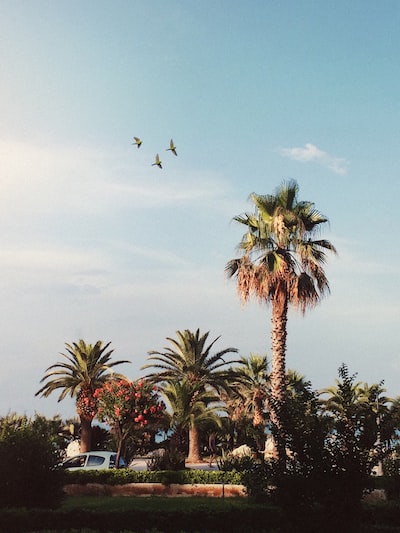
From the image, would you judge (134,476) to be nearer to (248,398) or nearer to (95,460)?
(95,460)

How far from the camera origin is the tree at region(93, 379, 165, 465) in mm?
33125

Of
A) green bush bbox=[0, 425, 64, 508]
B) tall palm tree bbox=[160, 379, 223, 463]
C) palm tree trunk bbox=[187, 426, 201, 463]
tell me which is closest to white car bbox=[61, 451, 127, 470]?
tall palm tree bbox=[160, 379, 223, 463]

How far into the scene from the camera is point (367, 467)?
12.5 meters

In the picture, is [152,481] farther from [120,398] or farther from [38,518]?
[38,518]

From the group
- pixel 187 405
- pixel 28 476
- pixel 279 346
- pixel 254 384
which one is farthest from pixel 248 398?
pixel 28 476

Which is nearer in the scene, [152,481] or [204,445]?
[152,481]

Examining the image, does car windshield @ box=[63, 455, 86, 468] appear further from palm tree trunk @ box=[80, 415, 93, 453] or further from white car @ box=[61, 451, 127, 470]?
palm tree trunk @ box=[80, 415, 93, 453]

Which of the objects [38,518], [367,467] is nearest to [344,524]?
[367,467]

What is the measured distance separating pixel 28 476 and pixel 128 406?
1593 centimetres

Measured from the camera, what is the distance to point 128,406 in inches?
1302

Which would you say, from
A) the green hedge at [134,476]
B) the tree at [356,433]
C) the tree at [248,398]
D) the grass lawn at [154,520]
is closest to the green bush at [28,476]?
the grass lawn at [154,520]

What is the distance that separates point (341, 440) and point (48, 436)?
919 cm

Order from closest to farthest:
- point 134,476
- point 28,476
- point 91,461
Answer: point 28,476, point 134,476, point 91,461

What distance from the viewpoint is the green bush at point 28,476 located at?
17266 millimetres
